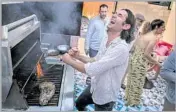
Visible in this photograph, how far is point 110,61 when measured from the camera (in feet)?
3.25

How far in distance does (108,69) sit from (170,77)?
40 centimetres

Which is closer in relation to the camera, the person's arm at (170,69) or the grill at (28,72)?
the grill at (28,72)

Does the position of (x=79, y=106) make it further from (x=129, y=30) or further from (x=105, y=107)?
(x=129, y=30)

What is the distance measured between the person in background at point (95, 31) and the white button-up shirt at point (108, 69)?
0.22 meters

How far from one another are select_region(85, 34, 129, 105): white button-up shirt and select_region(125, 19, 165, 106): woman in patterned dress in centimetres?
50

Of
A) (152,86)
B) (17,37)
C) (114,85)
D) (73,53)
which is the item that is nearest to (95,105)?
(114,85)

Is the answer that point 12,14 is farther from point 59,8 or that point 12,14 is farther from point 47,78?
point 47,78

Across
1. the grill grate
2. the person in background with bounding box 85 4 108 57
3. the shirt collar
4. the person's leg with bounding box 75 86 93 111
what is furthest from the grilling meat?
the shirt collar

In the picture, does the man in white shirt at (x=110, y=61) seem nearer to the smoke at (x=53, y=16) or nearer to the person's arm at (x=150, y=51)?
the smoke at (x=53, y=16)

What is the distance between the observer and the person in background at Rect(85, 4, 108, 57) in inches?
50.6

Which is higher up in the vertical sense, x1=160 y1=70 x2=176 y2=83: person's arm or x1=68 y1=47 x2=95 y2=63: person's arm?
x1=68 y1=47 x2=95 y2=63: person's arm

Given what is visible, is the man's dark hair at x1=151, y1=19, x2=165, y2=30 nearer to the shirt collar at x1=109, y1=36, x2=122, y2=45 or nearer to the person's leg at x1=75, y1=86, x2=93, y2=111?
the shirt collar at x1=109, y1=36, x2=122, y2=45

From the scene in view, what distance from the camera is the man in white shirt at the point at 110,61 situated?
99cm

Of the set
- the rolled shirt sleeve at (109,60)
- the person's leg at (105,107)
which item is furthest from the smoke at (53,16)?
the person's leg at (105,107)
